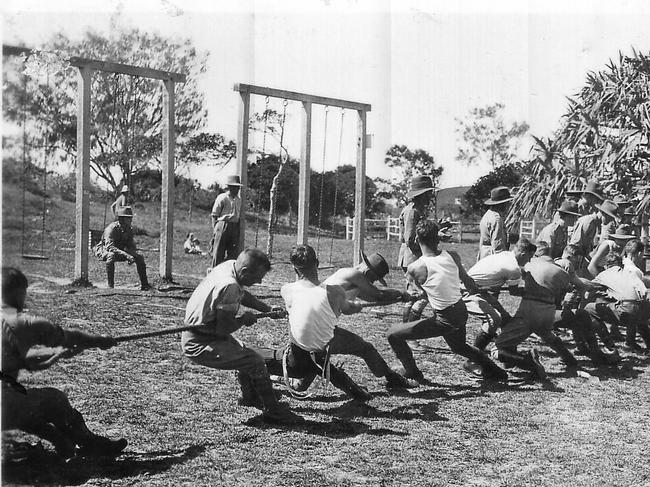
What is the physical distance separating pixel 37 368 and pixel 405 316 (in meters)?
5.12

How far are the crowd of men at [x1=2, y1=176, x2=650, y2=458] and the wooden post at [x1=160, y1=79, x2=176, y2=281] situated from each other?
40.2 inches

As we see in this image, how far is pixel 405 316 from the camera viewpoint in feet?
28.7

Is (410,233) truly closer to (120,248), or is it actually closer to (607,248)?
(607,248)

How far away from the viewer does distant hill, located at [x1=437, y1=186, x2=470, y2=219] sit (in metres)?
39.5

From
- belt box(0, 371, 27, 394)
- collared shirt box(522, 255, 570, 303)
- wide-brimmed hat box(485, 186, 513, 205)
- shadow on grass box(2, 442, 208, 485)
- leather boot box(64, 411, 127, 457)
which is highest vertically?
wide-brimmed hat box(485, 186, 513, 205)

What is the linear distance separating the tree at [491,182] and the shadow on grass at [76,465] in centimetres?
2825

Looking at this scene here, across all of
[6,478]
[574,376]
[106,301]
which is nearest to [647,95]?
[574,376]

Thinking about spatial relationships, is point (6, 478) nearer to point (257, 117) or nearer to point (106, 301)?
point (106, 301)

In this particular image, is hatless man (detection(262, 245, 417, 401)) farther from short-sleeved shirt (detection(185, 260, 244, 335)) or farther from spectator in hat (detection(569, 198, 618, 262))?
spectator in hat (detection(569, 198, 618, 262))

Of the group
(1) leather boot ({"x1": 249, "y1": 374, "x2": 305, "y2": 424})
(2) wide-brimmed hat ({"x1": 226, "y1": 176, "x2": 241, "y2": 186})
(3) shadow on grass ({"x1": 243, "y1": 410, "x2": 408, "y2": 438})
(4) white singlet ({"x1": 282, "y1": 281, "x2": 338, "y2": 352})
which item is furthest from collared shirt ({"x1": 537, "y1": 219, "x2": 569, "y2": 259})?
(1) leather boot ({"x1": 249, "y1": 374, "x2": 305, "y2": 424})

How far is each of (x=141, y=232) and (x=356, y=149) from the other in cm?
1017

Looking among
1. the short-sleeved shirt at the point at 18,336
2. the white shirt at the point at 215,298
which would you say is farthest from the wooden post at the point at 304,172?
the short-sleeved shirt at the point at 18,336

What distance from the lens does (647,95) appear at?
1741 cm

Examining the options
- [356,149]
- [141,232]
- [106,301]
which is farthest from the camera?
[141,232]
